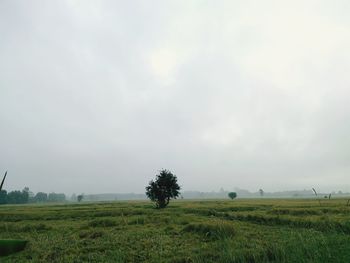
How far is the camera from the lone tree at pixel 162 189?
200 ft

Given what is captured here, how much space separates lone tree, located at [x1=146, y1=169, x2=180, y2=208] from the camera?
6088 centimetres

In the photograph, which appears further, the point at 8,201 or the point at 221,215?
the point at 8,201

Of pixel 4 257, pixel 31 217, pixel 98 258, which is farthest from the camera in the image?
pixel 31 217

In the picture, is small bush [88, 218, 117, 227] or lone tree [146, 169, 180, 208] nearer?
small bush [88, 218, 117, 227]

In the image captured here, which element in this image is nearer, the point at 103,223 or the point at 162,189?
the point at 103,223

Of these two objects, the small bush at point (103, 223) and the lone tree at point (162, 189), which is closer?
the small bush at point (103, 223)

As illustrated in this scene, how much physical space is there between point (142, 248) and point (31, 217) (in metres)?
36.1

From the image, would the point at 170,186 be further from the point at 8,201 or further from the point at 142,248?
the point at 8,201

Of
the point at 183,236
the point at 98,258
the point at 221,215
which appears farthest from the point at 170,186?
the point at 98,258

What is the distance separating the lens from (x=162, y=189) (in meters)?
61.1

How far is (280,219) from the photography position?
31.7 m

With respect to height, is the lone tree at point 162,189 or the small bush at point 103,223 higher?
the lone tree at point 162,189

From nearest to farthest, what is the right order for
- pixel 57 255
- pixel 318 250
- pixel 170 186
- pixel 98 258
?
pixel 318 250 → pixel 98 258 → pixel 57 255 → pixel 170 186

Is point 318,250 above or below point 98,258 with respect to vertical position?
above
